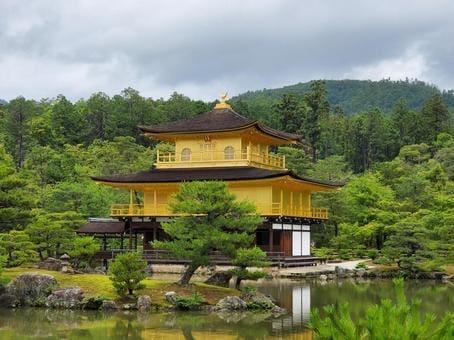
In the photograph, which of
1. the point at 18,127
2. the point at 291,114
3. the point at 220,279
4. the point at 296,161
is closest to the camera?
the point at 220,279

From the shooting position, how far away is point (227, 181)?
113 ft

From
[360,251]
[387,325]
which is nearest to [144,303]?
[387,325]

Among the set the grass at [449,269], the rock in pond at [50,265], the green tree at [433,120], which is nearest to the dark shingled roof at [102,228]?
the rock in pond at [50,265]

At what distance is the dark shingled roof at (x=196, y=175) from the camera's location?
113 ft

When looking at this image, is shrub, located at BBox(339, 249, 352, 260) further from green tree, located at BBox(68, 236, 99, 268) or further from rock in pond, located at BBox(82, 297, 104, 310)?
rock in pond, located at BBox(82, 297, 104, 310)

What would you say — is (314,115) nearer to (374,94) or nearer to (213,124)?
(213,124)

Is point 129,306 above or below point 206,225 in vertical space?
below

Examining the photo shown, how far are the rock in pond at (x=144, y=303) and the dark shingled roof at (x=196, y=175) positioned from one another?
13.9 metres

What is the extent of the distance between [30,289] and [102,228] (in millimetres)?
13647

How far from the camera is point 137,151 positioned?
63.5 m

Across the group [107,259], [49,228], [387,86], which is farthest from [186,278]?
[387,86]

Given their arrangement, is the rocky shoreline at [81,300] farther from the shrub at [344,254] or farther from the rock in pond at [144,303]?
the shrub at [344,254]

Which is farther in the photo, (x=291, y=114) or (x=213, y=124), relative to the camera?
(x=291, y=114)

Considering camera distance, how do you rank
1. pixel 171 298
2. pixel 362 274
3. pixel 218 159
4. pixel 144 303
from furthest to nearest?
1. pixel 218 159
2. pixel 362 274
3. pixel 171 298
4. pixel 144 303
